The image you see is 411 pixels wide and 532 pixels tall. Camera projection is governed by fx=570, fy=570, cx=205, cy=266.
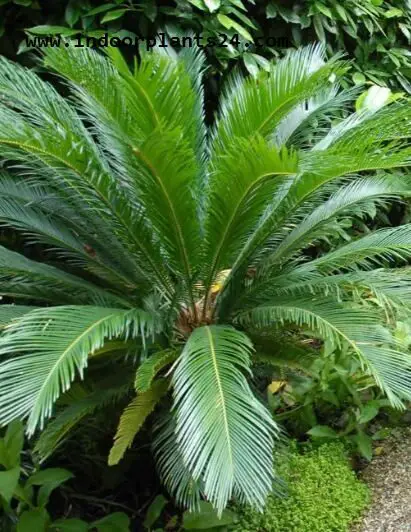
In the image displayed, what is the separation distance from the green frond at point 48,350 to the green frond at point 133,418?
0.74ft

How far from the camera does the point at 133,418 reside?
1758mm

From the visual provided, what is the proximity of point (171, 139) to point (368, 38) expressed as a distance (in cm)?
246

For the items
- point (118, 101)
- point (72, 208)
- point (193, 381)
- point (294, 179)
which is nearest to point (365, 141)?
point (294, 179)

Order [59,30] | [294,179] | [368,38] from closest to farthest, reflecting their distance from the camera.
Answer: [294,179] < [59,30] < [368,38]

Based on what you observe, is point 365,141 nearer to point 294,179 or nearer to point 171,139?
point 294,179

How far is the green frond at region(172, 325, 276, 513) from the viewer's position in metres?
1.41

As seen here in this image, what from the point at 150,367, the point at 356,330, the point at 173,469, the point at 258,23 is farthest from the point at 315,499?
the point at 258,23

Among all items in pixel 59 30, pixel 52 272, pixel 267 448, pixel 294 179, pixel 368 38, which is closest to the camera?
pixel 267 448

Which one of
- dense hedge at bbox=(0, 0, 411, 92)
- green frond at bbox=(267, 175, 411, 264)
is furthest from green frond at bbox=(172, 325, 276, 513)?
dense hedge at bbox=(0, 0, 411, 92)

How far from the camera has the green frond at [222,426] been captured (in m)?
1.41

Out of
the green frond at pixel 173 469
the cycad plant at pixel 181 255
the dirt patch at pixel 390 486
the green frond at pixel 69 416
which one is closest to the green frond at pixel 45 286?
the cycad plant at pixel 181 255

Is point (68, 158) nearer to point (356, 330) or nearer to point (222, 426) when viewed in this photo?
point (222, 426)

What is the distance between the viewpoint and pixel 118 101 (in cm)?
179

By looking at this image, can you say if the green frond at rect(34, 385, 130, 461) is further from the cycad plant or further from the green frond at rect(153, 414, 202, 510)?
the green frond at rect(153, 414, 202, 510)
